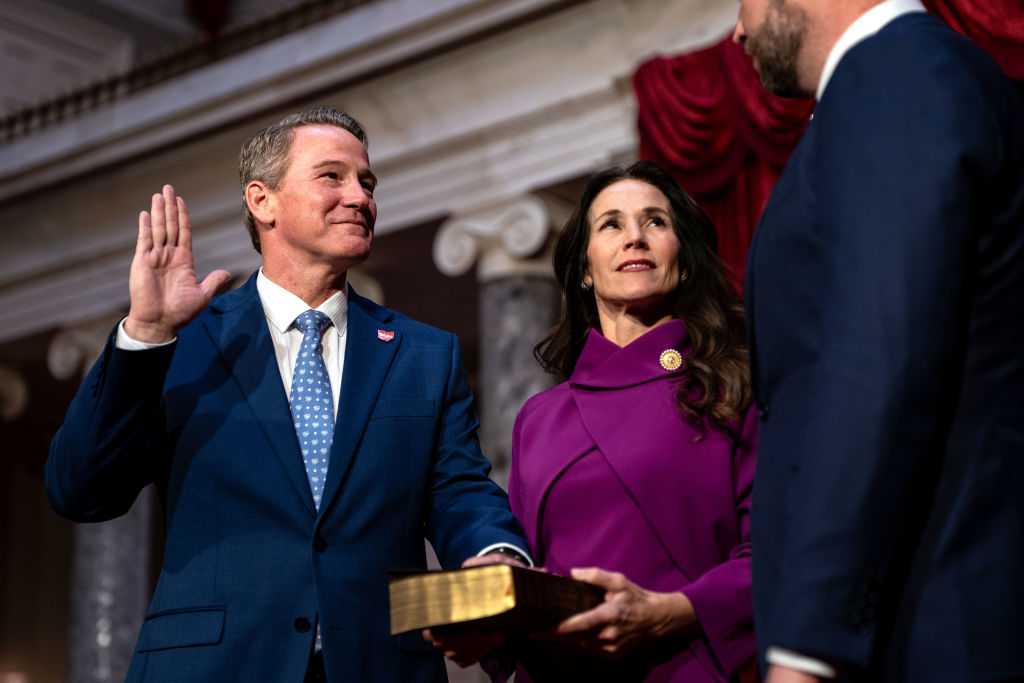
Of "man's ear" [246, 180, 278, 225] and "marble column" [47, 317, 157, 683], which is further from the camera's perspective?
"marble column" [47, 317, 157, 683]

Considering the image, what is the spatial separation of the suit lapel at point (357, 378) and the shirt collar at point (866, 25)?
1151 mm

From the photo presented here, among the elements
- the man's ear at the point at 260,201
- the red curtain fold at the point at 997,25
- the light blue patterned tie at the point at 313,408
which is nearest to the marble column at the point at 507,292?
the red curtain fold at the point at 997,25

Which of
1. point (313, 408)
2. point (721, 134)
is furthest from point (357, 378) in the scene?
point (721, 134)

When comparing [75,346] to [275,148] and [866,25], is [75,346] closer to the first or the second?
[275,148]

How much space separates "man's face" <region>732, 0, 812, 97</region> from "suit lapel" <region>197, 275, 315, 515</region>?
112 centimetres

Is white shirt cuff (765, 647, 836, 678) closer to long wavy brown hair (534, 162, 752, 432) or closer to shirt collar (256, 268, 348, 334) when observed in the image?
long wavy brown hair (534, 162, 752, 432)

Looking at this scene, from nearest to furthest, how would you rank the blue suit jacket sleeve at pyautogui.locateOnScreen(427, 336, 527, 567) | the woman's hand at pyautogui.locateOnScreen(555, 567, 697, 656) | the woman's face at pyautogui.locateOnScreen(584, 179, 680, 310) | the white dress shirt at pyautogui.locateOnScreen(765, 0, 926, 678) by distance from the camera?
1. the white dress shirt at pyautogui.locateOnScreen(765, 0, 926, 678)
2. the woman's hand at pyautogui.locateOnScreen(555, 567, 697, 656)
3. the blue suit jacket sleeve at pyautogui.locateOnScreen(427, 336, 527, 567)
4. the woman's face at pyautogui.locateOnScreen(584, 179, 680, 310)

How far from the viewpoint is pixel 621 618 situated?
228 centimetres

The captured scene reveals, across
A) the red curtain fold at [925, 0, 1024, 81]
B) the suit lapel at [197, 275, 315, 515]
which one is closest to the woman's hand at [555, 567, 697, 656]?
the suit lapel at [197, 275, 315, 515]

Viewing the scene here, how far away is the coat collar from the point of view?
2.91 meters

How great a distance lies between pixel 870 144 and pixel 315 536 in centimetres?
129

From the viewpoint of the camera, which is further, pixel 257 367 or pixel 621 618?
pixel 257 367

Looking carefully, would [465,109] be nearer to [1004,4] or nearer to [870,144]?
[1004,4]

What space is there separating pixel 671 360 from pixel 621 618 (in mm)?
759
